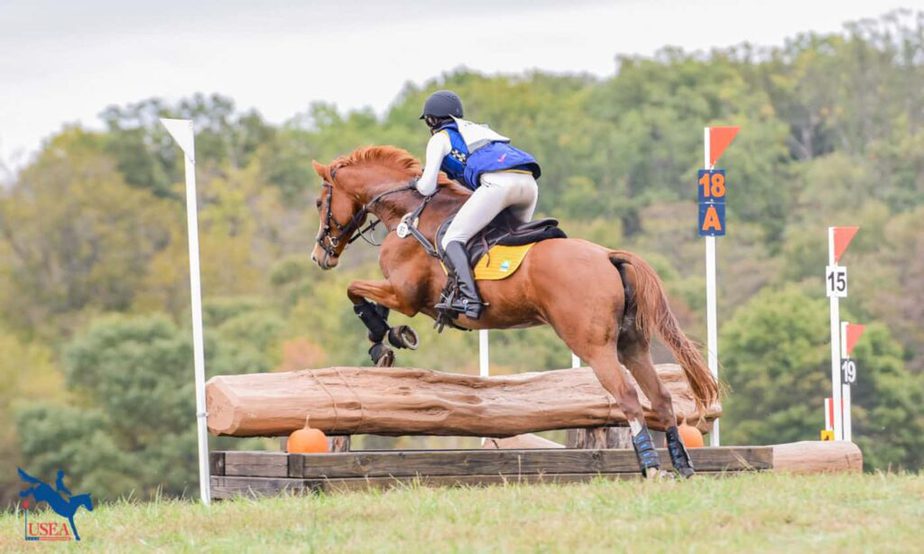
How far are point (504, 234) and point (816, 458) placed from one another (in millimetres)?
3116

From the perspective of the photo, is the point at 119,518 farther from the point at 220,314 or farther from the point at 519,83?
the point at 519,83

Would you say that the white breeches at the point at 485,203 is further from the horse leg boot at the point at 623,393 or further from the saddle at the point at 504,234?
the horse leg boot at the point at 623,393

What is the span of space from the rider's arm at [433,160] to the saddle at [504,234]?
0.25m

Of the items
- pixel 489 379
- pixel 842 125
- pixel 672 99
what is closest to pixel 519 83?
pixel 672 99

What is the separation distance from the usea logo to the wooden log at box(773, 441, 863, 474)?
4.86m

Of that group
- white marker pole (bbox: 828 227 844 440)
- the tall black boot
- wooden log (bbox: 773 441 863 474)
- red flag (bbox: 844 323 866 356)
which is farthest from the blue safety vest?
red flag (bbox: 844 323 866 356)

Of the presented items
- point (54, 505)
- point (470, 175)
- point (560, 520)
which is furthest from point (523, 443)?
point (54, 505)

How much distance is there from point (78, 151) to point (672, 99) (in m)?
25.9

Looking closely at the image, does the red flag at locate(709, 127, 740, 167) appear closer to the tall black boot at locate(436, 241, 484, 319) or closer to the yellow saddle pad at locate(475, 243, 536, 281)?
the yellow saddle pad at locate(475, 243, 536, 281)

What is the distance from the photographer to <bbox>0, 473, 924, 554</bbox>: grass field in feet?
24.0

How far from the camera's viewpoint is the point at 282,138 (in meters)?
73.5

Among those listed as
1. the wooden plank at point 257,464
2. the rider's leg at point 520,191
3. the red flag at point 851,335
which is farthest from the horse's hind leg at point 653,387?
the red flag at point 851,335

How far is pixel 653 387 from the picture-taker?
989 centimetres

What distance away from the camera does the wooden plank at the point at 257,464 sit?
9.70 meters
